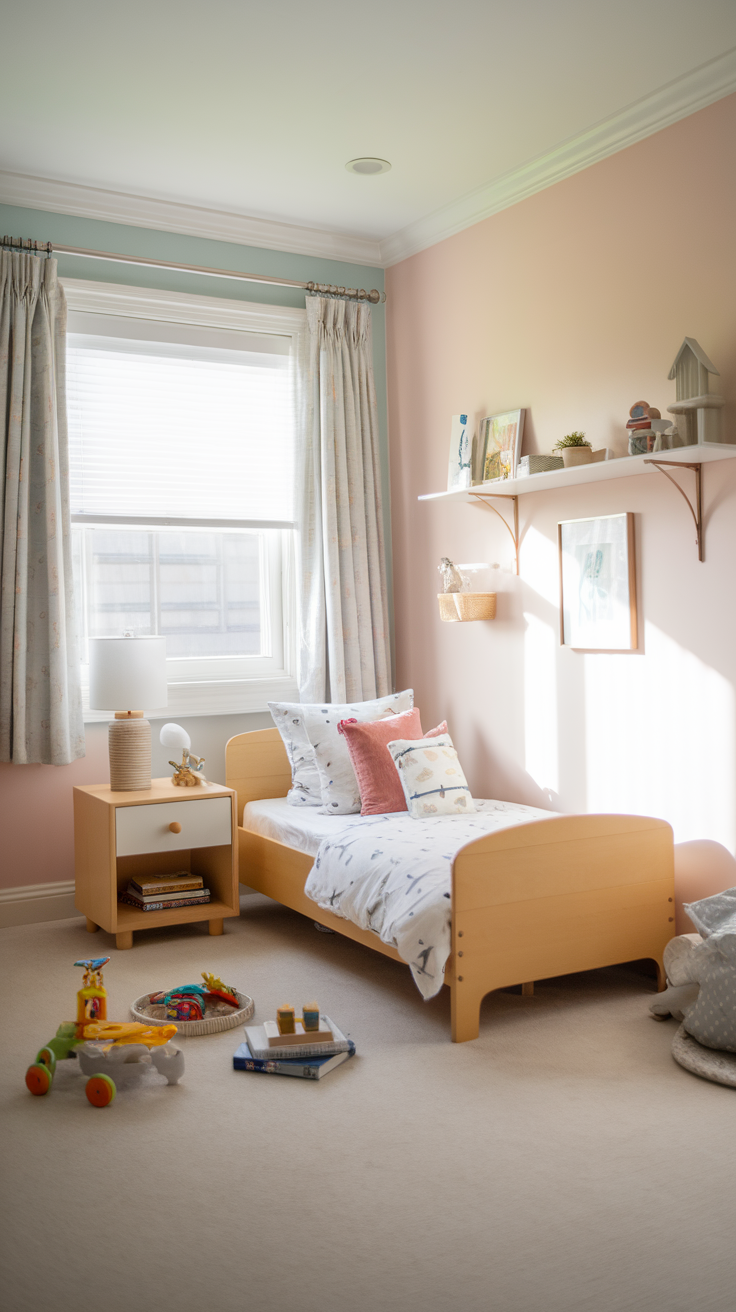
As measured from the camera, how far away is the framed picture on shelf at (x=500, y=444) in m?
3.83

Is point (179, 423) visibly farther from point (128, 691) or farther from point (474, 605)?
point (474, 605)

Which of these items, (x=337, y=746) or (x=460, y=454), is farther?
(x=460, y=454)

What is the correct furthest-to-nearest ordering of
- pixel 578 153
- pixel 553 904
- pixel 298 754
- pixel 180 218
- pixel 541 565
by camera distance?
pixel 180 218, pixel 298 754, pixel 541 565, pixel 578 153, pixel 553 904

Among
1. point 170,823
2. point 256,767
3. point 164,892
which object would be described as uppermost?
point 256,767

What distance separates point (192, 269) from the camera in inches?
165

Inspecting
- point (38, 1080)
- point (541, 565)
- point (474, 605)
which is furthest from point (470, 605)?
point (38, 1080)

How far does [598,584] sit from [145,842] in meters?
1.81

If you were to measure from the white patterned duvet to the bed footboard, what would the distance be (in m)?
0.08

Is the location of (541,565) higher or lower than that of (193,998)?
higher

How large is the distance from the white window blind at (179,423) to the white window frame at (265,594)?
5 centimetres

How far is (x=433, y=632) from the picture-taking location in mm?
4473

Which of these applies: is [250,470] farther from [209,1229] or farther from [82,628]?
[209,1229]

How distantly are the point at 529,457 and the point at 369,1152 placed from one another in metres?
2.27

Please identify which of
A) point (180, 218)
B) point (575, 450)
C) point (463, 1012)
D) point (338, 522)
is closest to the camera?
point (463, 1012)
